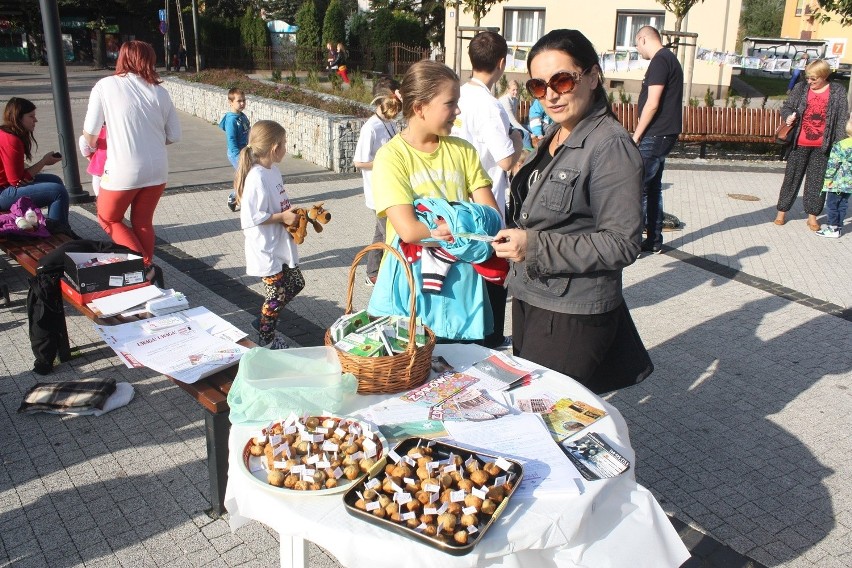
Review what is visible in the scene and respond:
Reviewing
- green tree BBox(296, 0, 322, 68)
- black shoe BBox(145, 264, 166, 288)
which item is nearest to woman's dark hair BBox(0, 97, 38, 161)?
black shoe BBox(145, 264, 166, 288)

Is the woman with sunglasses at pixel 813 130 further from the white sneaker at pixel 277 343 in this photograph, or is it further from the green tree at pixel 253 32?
the green tree at pixel 253 32

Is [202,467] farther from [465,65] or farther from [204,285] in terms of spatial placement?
[465,65]

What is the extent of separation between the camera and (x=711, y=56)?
19906 millimetres

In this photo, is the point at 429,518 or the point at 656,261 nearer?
the point at 429,518

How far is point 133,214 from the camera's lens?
19.3 feet

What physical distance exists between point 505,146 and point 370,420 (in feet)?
9.55

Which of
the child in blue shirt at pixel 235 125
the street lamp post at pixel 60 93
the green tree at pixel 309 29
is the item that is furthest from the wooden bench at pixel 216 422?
the green tree at pixel 309 29

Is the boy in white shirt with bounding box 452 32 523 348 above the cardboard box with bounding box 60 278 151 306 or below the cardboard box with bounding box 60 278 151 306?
above

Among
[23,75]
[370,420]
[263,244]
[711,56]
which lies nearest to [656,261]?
[263,244]

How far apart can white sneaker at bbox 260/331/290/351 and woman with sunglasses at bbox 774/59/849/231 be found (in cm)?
669

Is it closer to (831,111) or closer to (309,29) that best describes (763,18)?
(309,29)

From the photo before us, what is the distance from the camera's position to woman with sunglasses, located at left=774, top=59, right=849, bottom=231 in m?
8.20

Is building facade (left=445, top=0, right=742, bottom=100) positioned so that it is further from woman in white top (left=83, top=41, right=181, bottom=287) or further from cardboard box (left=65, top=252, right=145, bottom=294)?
cardboard box (left=65, top=252, right=145, bottom=294)

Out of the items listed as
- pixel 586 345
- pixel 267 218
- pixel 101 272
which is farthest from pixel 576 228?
pixel 101 272
